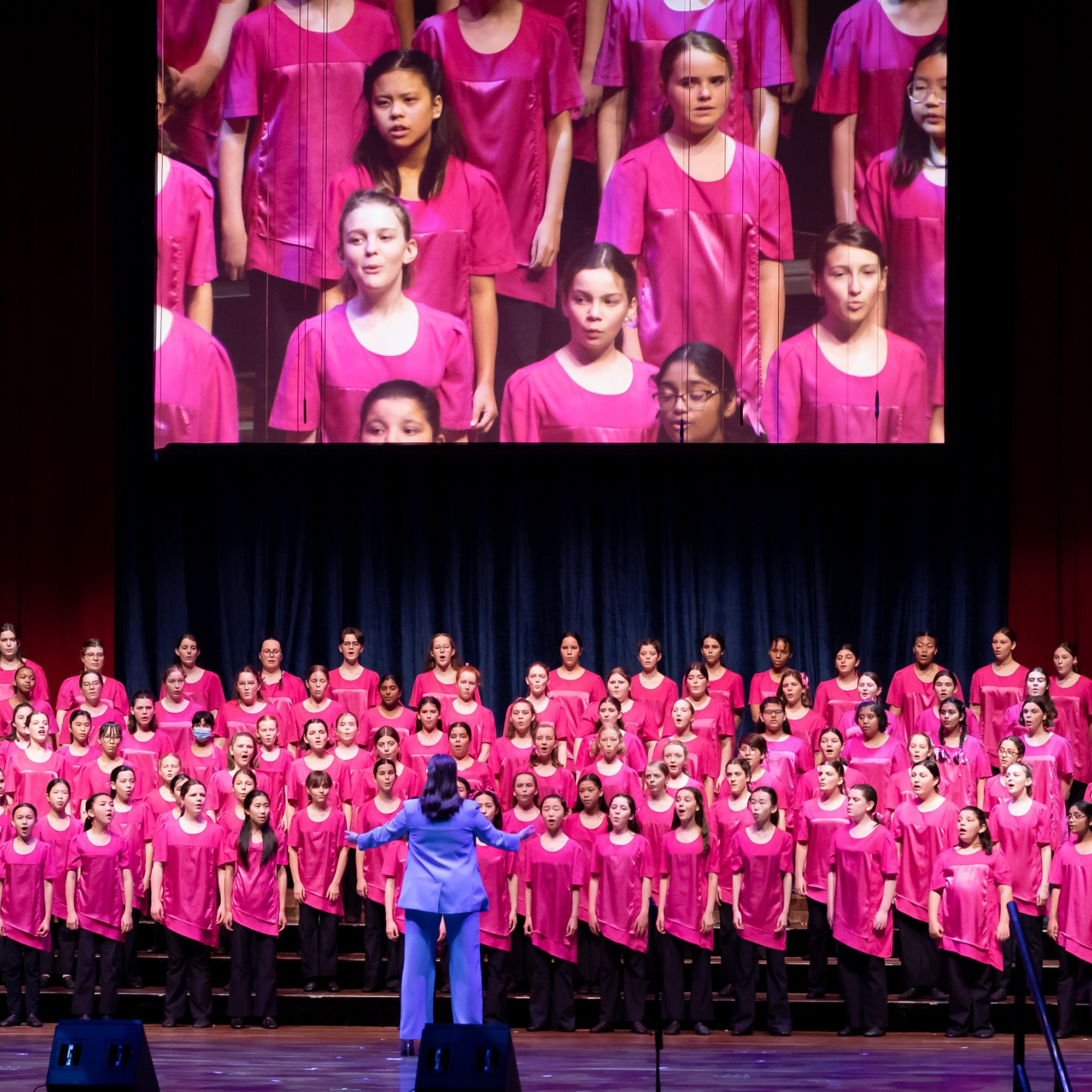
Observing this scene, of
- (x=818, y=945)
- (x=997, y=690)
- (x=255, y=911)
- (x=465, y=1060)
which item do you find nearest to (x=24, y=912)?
(x=255, y=911)

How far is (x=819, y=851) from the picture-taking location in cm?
785

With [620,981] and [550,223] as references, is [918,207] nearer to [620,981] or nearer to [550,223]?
[550,223]

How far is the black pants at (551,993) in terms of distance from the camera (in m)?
7.46

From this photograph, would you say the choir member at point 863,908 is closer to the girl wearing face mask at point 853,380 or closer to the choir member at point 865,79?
the girl wearing face mask at point 853,380

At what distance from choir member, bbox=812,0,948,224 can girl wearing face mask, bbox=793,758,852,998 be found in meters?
3.51

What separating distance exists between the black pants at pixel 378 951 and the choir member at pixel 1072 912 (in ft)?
9.90

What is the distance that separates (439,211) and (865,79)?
103 inches

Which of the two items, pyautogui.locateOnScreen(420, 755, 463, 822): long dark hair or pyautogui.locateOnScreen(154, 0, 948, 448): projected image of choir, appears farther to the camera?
pyautogui.locateOnScreen(154, 0, 948, 448): projected image of choir

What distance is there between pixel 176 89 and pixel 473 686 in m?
4.07

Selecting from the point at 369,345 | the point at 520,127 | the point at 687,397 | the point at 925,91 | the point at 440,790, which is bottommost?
the point at 440,790

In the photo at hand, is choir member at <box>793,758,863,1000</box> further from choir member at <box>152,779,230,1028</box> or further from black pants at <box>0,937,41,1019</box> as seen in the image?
black pants at <box>0,937,41,1019</box>

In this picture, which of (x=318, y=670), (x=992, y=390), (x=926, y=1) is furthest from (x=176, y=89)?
(x=992, y=390)

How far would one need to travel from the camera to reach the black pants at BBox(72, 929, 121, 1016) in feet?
24.6

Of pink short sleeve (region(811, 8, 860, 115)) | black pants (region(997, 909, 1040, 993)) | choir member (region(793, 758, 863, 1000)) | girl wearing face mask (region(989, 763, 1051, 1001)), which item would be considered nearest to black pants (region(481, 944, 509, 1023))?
choir member (region(793, 758, 863, 1000))
